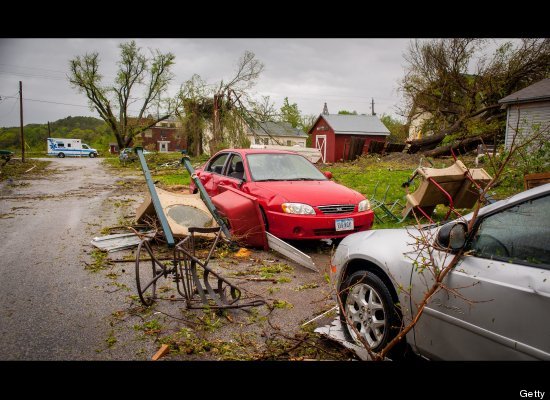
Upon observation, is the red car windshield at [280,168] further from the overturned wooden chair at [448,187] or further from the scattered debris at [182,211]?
the overturned wooden chair at [448,187]

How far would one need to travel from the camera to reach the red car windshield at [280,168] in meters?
6.77

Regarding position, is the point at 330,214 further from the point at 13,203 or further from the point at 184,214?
the point at 13,203

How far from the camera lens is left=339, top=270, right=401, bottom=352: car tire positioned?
284cm

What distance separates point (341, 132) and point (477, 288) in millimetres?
30578

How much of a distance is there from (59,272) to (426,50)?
30.9 metres

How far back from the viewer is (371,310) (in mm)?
3031

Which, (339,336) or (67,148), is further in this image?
(67,148)

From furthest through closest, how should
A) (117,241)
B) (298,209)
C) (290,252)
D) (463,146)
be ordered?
(463,146) → (117,241) → (298,209) → (290,252)

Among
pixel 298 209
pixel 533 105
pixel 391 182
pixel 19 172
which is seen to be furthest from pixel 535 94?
A: pixel 19 172

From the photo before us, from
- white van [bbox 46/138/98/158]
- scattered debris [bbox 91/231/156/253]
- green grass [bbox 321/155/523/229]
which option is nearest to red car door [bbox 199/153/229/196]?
scattered debris [bbox 91/231/156/253]

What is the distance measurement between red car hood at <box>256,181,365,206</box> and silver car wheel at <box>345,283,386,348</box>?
2657 mm

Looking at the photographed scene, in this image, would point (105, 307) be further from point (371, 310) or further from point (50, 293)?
point (371, 310)
